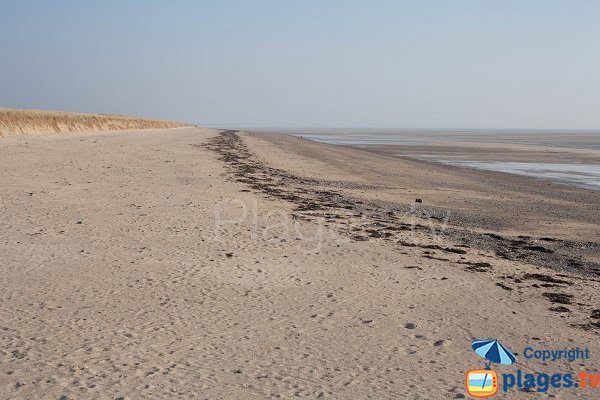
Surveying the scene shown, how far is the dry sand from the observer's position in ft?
13.5

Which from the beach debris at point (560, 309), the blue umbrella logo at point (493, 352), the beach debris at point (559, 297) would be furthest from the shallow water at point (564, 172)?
the blue umbrella logo at point (493, 352)

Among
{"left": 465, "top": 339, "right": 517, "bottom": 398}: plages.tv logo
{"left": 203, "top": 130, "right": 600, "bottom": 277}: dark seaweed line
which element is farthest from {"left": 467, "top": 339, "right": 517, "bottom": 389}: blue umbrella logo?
{"left": 203, "top": 130, "right": 600, "bottom": 277}: dark seaweed line

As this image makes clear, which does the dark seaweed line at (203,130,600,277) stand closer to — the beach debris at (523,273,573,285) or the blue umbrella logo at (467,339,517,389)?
the beach debris at (523,273,573,285)

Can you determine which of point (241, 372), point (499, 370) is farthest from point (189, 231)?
point (499, 370)

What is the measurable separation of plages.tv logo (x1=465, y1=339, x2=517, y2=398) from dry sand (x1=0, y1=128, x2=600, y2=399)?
9 cm

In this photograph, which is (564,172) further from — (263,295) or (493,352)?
(493,352)

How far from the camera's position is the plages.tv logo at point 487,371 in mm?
4074

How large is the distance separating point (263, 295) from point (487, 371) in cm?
254

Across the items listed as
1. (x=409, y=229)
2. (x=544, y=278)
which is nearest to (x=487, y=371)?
(x=544, y=278)

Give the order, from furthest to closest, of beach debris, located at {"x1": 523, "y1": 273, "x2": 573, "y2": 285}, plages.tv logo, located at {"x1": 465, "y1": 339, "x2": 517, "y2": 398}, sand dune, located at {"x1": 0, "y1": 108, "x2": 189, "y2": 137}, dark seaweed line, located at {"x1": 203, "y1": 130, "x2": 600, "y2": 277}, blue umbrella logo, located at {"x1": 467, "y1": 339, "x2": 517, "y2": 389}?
sand dune, located at {"x1": 0, "y1": 108, "x2": 189, "y2": 137}, dark seaweed line, located at {"x1": 203, "y1": 130, "x2": 600, "y2": 277}, beach debris, located at {"x1": 523, "y1": 273, "x2": 573, "y2": 285}, blue umbrella logo, located at {"x1": 467, "y1": 339, "x2": 517, "y2": 389}, plages.tv logo, located at {"x1": 465, "y1": 339, "x2": 517, "y2": 398}

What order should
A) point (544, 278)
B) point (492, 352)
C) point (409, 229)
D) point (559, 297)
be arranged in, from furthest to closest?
point (409, 229) < point (544, 278) < point (559, 297) < point (492, 352)

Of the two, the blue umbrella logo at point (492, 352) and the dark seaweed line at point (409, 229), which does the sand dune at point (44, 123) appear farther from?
the blue umbrella logo at point (492, 352)

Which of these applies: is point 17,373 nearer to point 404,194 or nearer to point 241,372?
point 241,372

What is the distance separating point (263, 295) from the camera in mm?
6062
